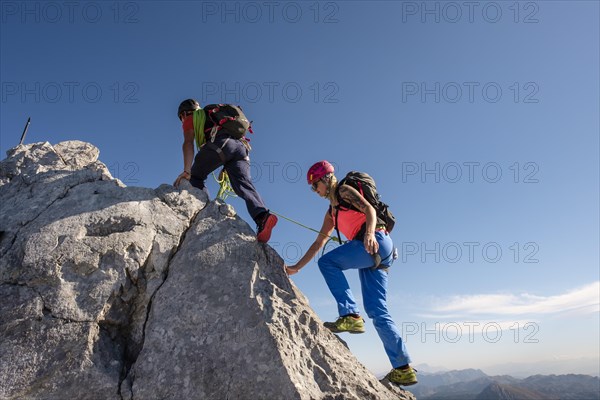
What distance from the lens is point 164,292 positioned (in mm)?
5887

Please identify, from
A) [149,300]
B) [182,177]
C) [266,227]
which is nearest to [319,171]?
[266,227]

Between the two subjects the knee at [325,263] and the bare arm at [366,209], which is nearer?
the bare arm at [366,209]

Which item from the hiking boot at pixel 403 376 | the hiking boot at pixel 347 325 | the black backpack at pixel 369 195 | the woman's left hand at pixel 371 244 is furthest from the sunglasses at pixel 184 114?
the hiking boot at pixel 403 376

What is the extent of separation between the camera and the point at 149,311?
5.77 meters

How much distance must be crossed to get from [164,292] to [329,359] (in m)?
2.83

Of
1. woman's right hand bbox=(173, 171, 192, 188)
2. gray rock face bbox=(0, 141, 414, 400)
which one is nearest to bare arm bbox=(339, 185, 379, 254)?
gray rock face bbox=(0, 141, 414, 400)

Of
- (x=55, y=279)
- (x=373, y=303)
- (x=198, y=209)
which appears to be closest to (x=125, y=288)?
(x=55, y=279)

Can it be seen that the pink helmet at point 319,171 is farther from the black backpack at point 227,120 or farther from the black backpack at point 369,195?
the black backpack at point 227,120

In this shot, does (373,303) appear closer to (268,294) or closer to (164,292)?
(268,294)

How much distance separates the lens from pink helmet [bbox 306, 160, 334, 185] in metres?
7.36

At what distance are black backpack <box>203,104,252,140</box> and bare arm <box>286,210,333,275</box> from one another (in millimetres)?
2676

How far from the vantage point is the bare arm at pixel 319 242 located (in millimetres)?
7348

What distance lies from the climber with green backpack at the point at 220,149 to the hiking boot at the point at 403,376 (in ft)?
12.6

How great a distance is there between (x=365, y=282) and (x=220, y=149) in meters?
4.02
